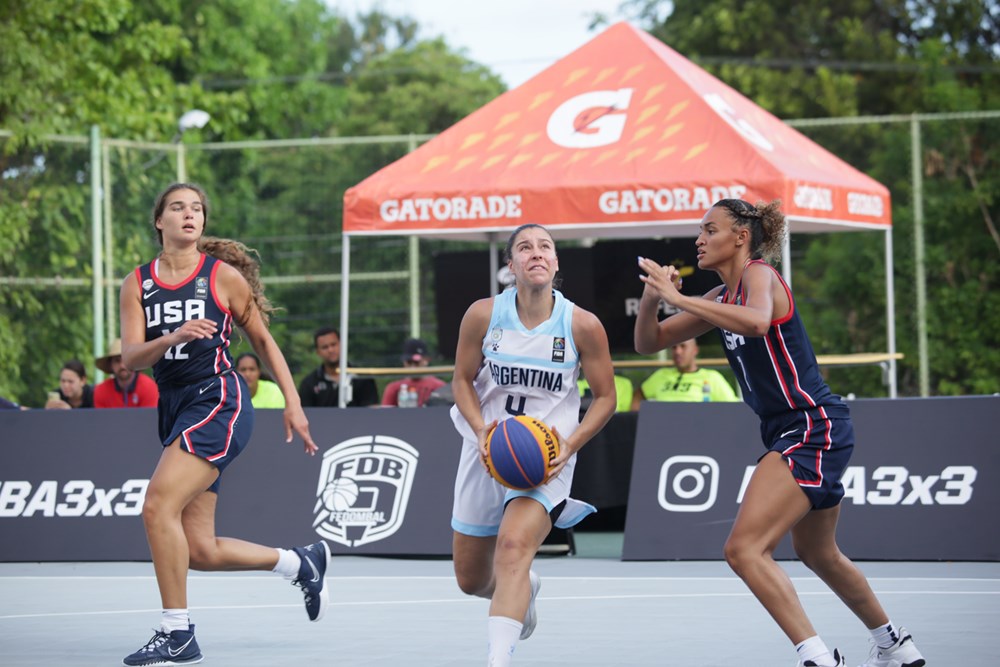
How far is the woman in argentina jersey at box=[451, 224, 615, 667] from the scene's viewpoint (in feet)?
20.9

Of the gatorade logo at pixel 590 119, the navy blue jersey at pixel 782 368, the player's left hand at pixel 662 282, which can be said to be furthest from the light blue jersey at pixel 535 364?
the gatorade logo at pixel 590 119

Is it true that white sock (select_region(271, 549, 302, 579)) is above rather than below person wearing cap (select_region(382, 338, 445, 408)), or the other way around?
below

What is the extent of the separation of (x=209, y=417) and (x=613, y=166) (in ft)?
26.4

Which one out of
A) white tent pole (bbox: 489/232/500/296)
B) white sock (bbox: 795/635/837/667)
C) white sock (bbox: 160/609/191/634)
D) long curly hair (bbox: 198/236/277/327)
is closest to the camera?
white sock (bbox: 795/635/837/667)

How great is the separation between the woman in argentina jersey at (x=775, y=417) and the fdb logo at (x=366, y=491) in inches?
211

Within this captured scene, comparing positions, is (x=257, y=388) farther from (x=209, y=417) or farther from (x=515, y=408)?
(x=515, y=408)

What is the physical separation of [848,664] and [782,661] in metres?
0.30

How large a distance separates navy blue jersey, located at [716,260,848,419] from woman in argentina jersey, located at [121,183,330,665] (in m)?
2.20

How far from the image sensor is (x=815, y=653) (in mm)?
5824

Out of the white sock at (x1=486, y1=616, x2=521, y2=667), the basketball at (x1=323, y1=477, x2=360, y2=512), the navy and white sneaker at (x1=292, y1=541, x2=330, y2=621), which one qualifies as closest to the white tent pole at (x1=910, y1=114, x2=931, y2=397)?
the basketball at (x1=323, y1=477, x2=360, y2=512)

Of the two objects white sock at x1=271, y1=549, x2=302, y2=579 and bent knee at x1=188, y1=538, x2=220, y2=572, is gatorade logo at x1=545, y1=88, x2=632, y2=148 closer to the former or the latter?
white sock at x1=271, y1=549, x2=302, y2=579

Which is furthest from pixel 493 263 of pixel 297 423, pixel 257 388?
pixel 297 423

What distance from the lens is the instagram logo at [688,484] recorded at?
1107cm

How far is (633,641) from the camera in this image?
295 inches
